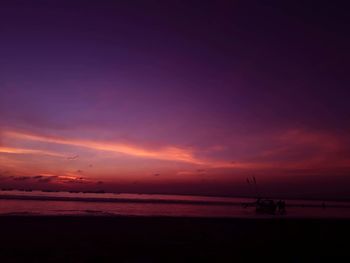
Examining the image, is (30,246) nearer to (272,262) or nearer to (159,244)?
(159,244)

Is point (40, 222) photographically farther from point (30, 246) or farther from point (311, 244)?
point (311, 244)

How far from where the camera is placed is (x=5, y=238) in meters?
21.2

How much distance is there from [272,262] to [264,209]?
44.5 m

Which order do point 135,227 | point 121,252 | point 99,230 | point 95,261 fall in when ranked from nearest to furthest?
point 95,261
point 121,252
point 99,230
point 135,227

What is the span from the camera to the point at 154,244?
798 inches

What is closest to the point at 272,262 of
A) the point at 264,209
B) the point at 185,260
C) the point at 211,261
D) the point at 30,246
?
the point at 211,261

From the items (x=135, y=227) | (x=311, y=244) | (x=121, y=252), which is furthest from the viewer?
(x=135, y=227)

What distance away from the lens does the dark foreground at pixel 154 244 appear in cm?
1627

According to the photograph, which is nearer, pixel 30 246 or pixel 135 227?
pixel 30 246

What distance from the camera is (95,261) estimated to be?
48.8ft

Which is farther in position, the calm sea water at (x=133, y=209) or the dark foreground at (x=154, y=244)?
the calm sea water at (x=133, y=209)

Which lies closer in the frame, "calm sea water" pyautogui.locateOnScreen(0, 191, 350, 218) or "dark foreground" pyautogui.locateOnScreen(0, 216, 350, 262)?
"dark foreground" pyautogui.locateOnScreen(0, 216, 350, 262)

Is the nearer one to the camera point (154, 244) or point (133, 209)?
point (154, 244)

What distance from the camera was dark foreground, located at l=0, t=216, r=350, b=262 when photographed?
53.4ft
